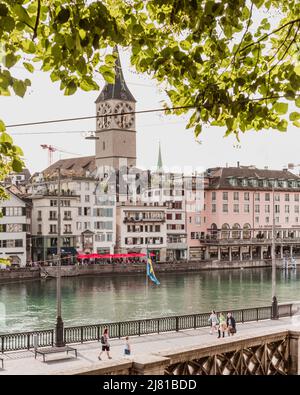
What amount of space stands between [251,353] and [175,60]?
382cm

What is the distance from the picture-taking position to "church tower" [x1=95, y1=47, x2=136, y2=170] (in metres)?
104

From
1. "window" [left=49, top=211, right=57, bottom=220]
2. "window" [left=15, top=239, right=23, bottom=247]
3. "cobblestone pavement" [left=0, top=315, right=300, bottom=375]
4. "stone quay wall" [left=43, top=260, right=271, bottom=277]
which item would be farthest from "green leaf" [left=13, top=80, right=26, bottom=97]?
"window" [left=49, top=211, right=57, bottom=220]

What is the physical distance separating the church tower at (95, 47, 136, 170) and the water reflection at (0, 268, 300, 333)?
111ft

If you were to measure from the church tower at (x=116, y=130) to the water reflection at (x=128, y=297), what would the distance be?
111ft

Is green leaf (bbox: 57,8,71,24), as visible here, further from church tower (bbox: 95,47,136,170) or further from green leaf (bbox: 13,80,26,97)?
church tower (bbox: 95,47,136,170)

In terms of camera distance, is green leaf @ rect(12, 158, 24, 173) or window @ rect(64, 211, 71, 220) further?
window @ rect(64, 211, 71, 220)

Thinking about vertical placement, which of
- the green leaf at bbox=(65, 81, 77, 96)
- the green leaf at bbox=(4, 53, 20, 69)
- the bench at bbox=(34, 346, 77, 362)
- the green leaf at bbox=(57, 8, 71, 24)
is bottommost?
the bench at bbox=(34, 346, 77, 362)

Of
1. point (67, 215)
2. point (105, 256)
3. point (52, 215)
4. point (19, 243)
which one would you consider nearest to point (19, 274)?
point (19, 243)

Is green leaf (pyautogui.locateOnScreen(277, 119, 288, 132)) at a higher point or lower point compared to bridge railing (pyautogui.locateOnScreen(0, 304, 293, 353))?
higher

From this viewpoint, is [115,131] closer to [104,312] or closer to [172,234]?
[172,234]

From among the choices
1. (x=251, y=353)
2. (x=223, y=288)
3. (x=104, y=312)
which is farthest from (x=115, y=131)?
(x=251, y=353)

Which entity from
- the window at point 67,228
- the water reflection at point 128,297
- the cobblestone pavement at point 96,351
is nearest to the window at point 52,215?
the window at point 67,228

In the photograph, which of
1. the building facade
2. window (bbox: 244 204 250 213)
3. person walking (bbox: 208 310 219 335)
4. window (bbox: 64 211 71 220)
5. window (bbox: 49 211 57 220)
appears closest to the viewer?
person walking (bbox: 208 310 219 335)

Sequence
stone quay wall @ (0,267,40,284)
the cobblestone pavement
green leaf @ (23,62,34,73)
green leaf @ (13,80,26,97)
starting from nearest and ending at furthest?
green leaf @ (13,80,26,97), green leaf @ (23,62,34,73), the cobblestone pavement, stone quay wall @ (0,267,40,284)
